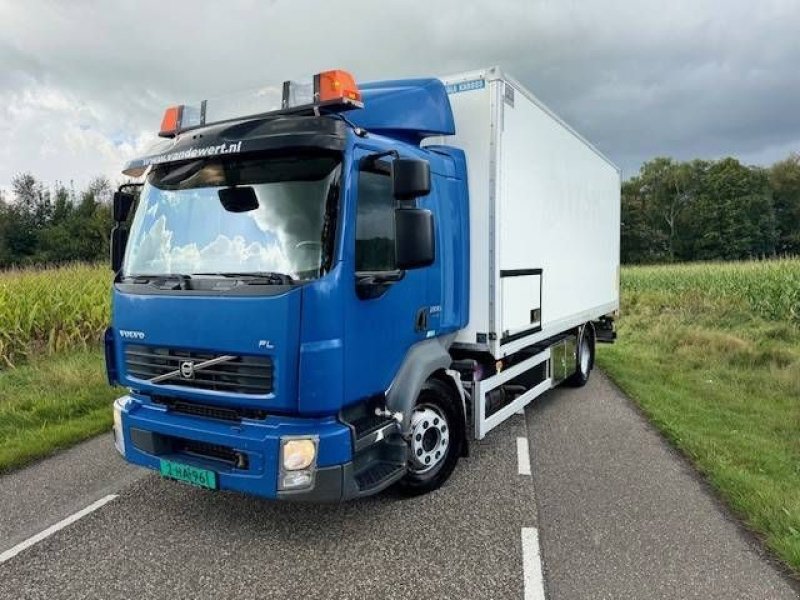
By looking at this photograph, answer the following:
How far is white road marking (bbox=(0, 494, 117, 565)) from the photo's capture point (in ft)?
12.2

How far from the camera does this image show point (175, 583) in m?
3.32

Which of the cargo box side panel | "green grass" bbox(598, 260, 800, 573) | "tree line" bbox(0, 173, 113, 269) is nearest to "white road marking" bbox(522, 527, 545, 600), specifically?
"green grass" bbox(598, 260, 800, 573)

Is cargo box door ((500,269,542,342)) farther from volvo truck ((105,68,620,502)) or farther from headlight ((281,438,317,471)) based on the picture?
headlight ((281,438,317,471))

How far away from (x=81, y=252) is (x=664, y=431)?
37707mm

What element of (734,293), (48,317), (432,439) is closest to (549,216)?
(432,439)

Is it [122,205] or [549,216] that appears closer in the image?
[122,205]

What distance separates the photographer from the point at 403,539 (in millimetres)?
3828

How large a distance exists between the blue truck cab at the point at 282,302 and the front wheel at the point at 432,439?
0.17 ft

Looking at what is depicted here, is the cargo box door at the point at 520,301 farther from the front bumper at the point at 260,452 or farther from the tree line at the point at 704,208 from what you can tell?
the tree line at the point at 704,208

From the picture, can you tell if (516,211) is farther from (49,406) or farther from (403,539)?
(49,406)

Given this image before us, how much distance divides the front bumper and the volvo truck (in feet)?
0.03

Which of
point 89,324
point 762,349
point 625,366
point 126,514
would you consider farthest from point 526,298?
point 89,324

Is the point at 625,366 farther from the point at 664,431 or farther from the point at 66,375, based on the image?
the point at 66,375

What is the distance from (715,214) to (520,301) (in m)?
71.6
